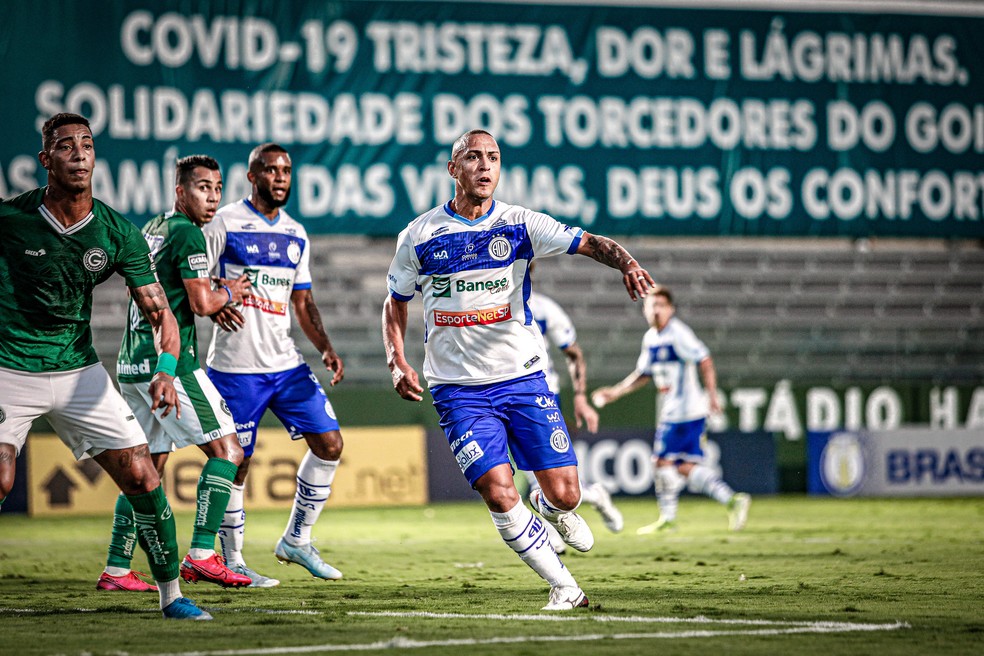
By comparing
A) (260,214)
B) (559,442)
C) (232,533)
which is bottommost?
(232,533)

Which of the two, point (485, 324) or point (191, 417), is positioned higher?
point (485, 324)

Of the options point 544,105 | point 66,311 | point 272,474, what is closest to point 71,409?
point 66,311

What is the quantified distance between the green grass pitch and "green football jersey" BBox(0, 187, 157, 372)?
1.31 m

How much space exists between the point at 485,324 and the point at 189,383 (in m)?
1.97

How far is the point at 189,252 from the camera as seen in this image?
7.96 m

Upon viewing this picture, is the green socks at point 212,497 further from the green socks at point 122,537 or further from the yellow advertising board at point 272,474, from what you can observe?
the yellow advertising board at point 272,474

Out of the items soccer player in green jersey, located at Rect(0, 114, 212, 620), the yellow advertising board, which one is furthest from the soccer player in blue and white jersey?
the yellow advertising board

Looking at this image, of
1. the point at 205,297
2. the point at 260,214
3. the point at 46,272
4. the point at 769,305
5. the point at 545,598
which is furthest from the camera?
the point at 769,305

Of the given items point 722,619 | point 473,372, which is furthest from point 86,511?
point 722,619

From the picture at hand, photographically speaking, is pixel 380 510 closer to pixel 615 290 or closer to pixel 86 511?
pixel 86 511

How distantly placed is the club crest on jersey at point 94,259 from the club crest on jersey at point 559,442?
245cm

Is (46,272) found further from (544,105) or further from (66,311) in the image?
(544,105)

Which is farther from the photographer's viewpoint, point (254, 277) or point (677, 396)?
point (677, 396)

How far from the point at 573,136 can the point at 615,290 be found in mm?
4262
